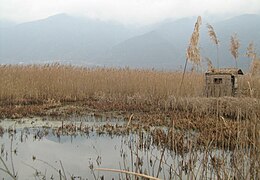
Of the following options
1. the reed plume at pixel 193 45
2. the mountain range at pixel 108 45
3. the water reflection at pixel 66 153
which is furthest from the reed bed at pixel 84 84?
the mountain range at pixel 108 45

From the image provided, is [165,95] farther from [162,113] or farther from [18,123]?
[18,123]

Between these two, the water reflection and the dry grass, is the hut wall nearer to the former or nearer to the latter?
the dry grass

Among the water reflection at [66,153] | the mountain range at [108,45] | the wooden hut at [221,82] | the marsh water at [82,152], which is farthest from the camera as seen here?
the mountain range at [108,45]

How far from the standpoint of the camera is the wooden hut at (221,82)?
9953 mm

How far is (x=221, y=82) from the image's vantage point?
10086mm

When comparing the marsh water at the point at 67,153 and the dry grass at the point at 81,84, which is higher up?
the dry grass at the point at 81,84

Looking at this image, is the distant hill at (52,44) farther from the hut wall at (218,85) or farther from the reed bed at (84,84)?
the hut wall at (218,85)

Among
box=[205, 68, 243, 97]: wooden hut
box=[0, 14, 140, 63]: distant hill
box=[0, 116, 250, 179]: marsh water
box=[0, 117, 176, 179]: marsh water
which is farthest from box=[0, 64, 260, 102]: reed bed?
box=[0, 14, 140, 63]: distant hill

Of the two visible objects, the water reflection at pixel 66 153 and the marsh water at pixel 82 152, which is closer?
the marsh water at pixel 82 152

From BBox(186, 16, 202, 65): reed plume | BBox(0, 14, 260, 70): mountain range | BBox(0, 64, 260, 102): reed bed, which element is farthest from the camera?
BBox(0, 14, 260, 70): mountain range

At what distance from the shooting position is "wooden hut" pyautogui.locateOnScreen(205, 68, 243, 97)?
32.7ft

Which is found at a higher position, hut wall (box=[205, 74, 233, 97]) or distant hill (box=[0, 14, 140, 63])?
distant hill (box=[0, 14, 140, 63])

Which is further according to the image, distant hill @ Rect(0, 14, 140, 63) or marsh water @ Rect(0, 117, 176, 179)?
distant hill @ Rect(0, 14, 140, 63)

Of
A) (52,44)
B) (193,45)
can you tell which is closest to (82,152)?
(193,45)
